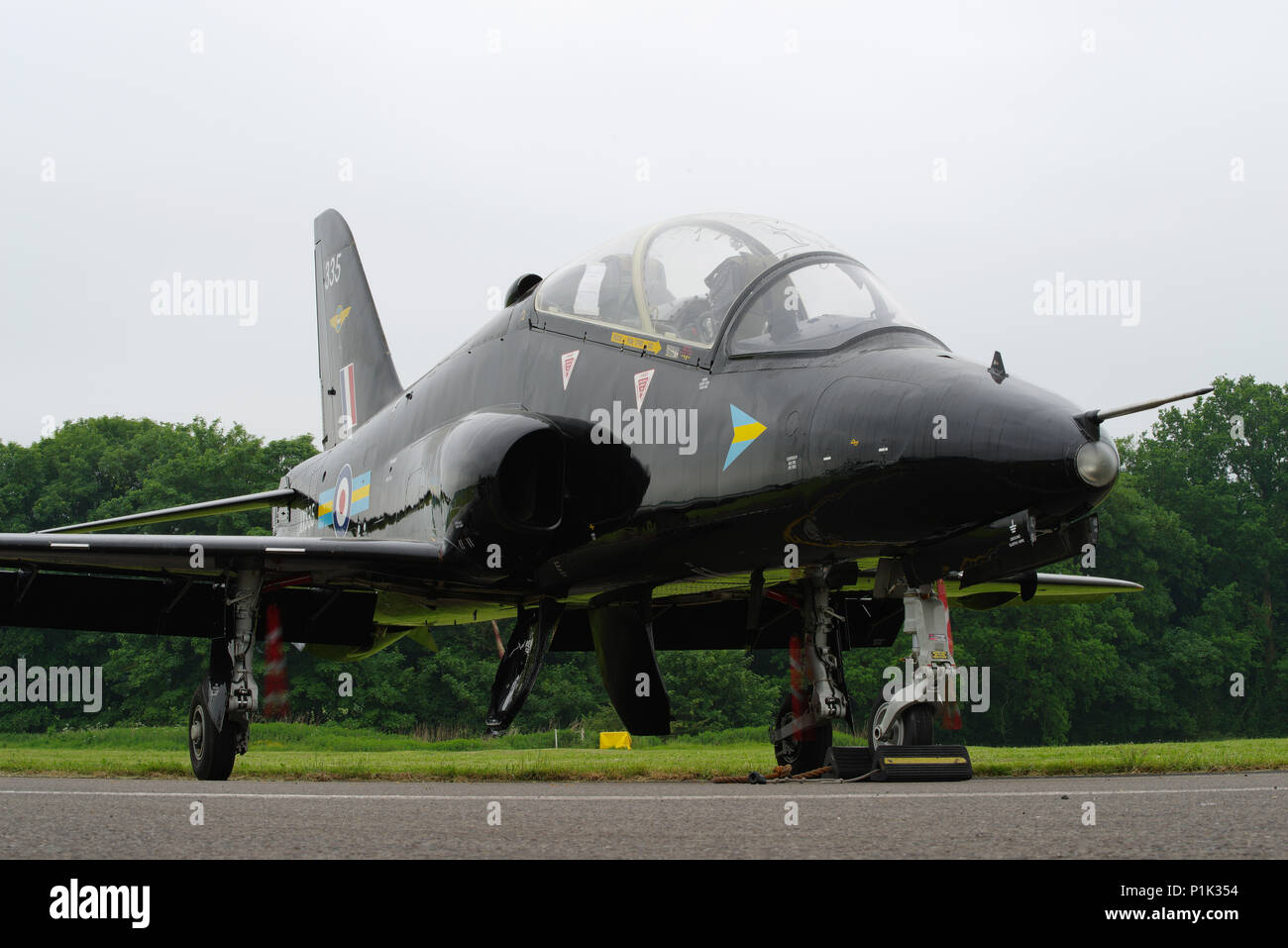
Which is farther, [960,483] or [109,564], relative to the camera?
[109,564]

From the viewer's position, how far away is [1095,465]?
17.5 ft

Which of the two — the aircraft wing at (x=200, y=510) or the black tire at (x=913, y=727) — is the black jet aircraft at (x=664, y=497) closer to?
the black tire at (x=913, y=727)

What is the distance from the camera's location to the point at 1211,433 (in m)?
57.8

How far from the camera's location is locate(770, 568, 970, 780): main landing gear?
707 cm

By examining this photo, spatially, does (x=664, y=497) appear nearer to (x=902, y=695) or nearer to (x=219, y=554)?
(x=902, y=695)

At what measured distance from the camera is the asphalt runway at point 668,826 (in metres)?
3.48

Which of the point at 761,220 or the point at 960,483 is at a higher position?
the point at 761,220

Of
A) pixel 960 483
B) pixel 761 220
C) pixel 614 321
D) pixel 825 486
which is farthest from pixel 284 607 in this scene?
pixel 960 483

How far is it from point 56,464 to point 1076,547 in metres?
57.3

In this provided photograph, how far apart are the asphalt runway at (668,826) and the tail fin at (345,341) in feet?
29.1

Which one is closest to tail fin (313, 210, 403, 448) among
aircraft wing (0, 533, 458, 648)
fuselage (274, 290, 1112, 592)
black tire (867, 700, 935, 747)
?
aircraft wing (0, 533, 458, 648)

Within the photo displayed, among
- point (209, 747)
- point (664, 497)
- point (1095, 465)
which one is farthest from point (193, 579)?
point (1095, 465)

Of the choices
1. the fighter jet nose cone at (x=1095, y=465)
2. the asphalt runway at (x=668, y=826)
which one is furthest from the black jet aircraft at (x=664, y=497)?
the asphalt runway at (x=668, y=826)
